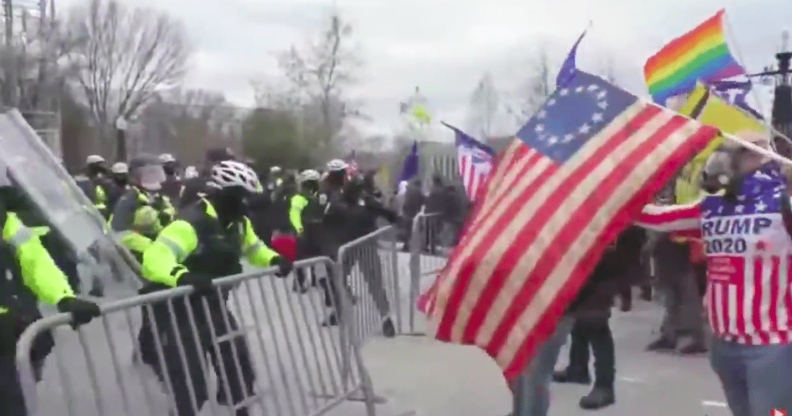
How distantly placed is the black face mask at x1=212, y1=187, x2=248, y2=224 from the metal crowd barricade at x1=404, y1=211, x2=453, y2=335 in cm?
379

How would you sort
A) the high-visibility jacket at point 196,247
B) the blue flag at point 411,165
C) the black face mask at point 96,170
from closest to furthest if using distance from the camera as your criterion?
the high-visibility jacket at point 196,247, the black face mask at point 96,170, the blue flag at point 411,165

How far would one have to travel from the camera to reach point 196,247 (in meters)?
5.81

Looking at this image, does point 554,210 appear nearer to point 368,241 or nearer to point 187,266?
point 187,266

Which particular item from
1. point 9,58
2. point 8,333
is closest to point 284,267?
point 8,333

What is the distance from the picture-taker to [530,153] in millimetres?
4473

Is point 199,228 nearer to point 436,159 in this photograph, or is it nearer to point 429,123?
point 429,123

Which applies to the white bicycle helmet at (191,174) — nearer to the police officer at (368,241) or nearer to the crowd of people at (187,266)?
the police officer at (368,241)

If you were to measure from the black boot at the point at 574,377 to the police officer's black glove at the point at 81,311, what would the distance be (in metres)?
4.43

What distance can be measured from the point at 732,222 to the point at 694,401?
3.21 metres

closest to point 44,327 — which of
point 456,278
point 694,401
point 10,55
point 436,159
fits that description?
point 456,278

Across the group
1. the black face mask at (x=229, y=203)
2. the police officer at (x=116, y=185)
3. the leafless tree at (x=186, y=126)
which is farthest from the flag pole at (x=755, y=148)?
the leafless tree at (x=186, y=126)

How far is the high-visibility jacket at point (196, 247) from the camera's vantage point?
5379 mm

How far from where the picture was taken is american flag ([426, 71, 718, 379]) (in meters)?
4.11

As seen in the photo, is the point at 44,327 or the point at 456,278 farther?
the point at 456,278
